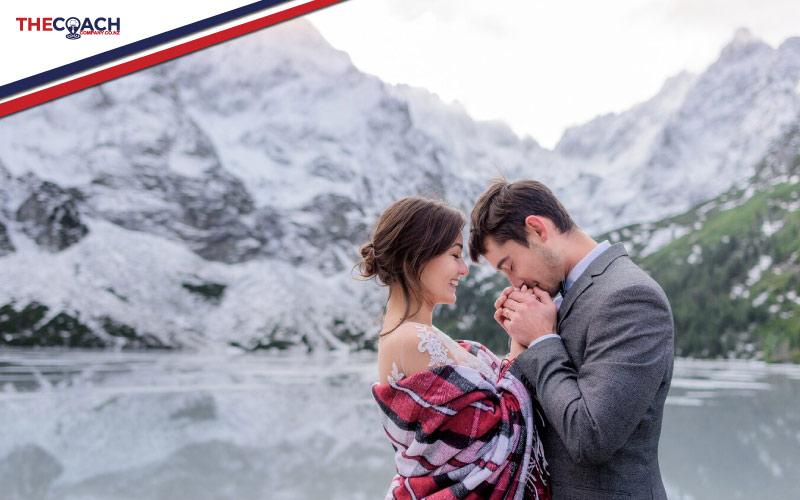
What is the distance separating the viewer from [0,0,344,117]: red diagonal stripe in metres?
8.04

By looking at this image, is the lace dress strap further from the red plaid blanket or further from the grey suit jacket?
the grey suit jacket

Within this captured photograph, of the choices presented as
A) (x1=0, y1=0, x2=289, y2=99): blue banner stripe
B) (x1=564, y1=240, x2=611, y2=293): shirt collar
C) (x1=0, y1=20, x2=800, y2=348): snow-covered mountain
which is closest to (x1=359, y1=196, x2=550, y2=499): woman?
(x1=564, y1=240, x2=611, y2=293): shirt collar

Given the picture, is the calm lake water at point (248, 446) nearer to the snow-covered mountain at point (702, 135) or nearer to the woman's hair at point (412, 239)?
the woman's hair at point (412, 239)

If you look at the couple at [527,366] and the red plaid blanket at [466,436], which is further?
the red plaid blanket at [466,436]

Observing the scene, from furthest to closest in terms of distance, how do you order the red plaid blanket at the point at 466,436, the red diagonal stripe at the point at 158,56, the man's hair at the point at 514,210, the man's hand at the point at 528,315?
the red diagonal stripe at the point at 158,56, the man's hair at the point at 514,210, the man's hand at the point at 528,315, the red plaid blanket at the point at 466,436

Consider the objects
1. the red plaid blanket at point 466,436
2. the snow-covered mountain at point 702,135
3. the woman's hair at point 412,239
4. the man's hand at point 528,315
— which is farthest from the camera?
the snow-covered mountain at point 702,135

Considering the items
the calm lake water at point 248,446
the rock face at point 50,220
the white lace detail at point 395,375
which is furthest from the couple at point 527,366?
the rock face at point 50,220

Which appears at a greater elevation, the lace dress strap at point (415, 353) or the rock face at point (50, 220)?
the lace dress strap at point (415, 353)

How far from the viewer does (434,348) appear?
2.61 m

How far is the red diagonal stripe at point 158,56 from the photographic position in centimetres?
804

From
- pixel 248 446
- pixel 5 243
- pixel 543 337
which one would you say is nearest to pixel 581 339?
pixel 543 337

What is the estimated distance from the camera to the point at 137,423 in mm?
20703

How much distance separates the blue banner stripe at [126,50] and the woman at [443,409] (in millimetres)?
5679

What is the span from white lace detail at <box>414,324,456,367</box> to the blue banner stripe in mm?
6024
